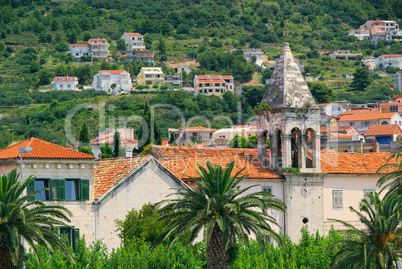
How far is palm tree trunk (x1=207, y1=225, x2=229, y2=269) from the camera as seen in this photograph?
42406 millimetres

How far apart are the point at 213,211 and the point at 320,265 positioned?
9.52 m

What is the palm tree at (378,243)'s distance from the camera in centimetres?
4331

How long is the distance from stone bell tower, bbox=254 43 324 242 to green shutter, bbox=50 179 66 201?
1594 cm

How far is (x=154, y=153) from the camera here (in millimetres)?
57906

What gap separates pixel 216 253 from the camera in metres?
42.7

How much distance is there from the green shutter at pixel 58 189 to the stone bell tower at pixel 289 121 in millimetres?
16350

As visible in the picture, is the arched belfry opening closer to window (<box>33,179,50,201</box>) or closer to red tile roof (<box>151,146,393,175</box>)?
red tile roof (<box>151,146,393,175</box>)

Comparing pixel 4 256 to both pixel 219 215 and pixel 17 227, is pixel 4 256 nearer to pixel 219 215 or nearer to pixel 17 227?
pixel 17 227

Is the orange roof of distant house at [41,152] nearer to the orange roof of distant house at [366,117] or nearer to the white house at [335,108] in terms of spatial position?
the orange roof of distant house at [366,117]

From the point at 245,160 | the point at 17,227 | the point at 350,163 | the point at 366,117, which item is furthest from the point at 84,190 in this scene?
the point at 366,117

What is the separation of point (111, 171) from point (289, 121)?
13.1 metres

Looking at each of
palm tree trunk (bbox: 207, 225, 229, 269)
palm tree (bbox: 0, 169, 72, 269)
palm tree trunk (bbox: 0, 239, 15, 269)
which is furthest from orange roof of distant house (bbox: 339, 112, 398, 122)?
palm tree trunk (bbox: 0, 239, 15, 269)

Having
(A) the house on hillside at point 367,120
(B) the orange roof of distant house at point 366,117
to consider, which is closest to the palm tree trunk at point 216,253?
(A) the house on hillside at point 367,120

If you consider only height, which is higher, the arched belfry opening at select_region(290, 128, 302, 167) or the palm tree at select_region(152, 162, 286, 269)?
the arched belfry opening at select_region(290, 128, 302, 167)
